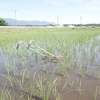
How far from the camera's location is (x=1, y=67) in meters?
2.83

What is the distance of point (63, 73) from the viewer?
2.25m

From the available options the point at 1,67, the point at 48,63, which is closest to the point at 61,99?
the point at 48,63

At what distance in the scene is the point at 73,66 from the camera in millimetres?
2699

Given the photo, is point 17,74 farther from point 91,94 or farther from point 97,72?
point 97,72

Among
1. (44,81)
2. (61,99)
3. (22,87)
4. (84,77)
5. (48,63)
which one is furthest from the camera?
(48,63)

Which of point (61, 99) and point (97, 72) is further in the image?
point (97, 72)

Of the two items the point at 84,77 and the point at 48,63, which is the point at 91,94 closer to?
the point at 84,77

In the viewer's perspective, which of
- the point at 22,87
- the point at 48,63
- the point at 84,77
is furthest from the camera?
the point at 48,63

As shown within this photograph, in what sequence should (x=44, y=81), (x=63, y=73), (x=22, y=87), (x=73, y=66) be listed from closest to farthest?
(x=22, y=87)
(x=44, y=81)
(x=63, y=73)
(x=73, y=66)

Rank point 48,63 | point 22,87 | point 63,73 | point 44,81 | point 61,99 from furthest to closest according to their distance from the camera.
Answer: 1. point 48,63
2. point 63,73
3. point 44,81
4. point 22,87
5. point 61,99

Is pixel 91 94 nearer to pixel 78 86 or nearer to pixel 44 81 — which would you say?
pixel 78 86

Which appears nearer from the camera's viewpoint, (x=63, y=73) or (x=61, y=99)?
(x=61, y=99)

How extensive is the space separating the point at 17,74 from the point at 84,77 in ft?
3.97

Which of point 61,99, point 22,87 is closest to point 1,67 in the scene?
point 22,87
